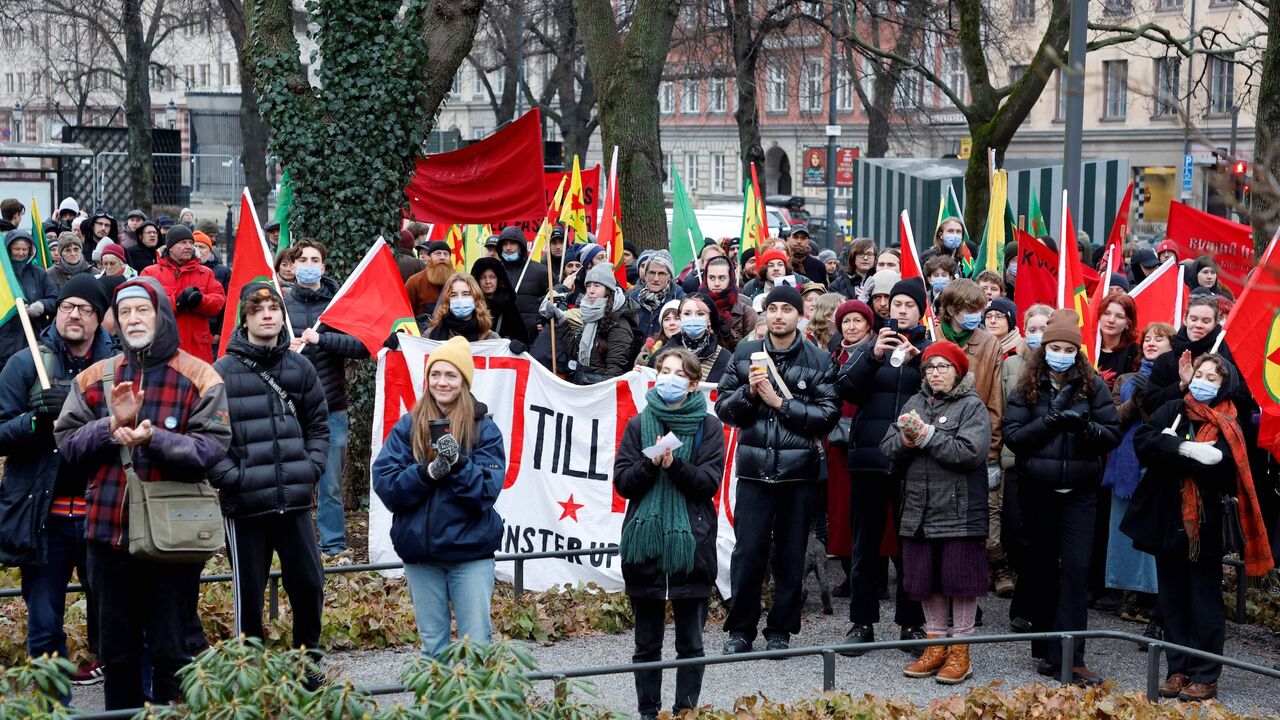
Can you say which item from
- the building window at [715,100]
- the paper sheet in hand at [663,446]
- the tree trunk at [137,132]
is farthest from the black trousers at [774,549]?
the building window at [715,100]

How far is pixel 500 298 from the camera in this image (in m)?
10.7

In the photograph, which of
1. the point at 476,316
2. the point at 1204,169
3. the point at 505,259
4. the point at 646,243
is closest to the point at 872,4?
the point at 646,243

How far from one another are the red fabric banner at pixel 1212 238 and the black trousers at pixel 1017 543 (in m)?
4.45

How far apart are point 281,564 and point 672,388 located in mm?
1902

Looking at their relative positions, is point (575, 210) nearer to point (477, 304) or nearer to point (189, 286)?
point (189, 286)

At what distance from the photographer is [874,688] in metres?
7.56

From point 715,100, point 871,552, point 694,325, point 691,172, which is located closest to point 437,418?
point 694,325

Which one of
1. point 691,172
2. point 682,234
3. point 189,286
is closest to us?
point 189,286

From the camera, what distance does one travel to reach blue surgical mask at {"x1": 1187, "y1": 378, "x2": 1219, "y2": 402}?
293 inches

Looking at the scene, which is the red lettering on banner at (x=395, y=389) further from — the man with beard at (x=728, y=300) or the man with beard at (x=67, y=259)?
the man with beard at (x=67, y=259)

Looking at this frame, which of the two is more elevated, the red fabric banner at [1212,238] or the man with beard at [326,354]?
the red fabric banner at [1212,238]

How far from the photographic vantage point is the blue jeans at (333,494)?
31.7ft

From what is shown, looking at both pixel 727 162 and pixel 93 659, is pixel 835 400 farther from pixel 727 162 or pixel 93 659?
pixel 727 162

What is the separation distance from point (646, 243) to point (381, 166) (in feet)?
19.8
